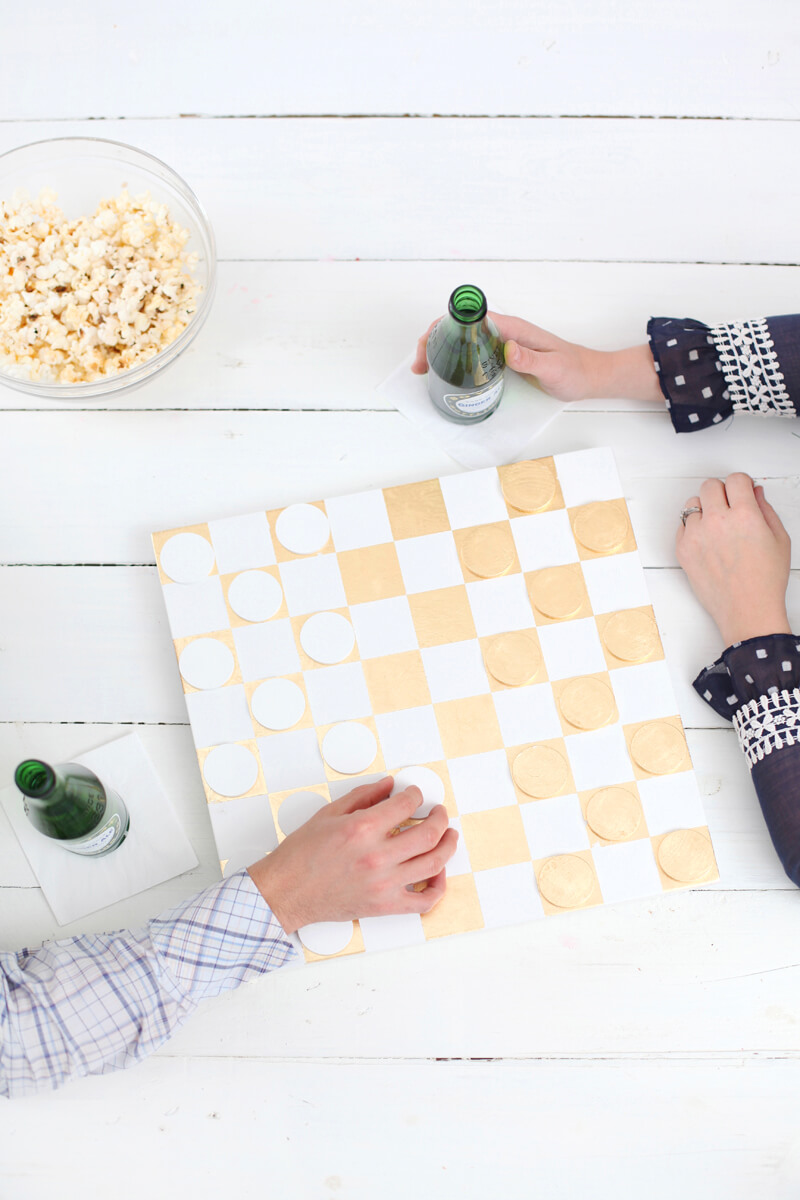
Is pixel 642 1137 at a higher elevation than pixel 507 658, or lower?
lower

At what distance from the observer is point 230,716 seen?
0.92m

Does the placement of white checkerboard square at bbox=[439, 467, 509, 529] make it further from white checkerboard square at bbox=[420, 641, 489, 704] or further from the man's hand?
the man's hand

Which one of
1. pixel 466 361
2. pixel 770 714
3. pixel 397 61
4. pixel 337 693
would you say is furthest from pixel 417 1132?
pixel 397 61

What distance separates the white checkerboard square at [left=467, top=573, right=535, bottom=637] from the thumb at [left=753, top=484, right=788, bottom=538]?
28 cm

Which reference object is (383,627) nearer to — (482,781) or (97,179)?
(482,781)

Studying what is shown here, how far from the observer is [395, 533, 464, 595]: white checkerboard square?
935 mm

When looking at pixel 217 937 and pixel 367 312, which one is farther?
pixel 367 312

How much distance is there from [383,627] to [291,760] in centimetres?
17

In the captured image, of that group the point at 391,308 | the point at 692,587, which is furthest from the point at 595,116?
the point at 692,587

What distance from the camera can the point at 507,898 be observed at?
0.89 meters

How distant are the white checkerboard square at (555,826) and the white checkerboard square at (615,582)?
0.21 meters

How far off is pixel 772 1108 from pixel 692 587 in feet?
1.78

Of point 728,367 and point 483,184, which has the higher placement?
point 483,184

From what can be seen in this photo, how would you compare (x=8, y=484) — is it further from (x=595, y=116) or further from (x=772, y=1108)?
(x=772, y=1108)
